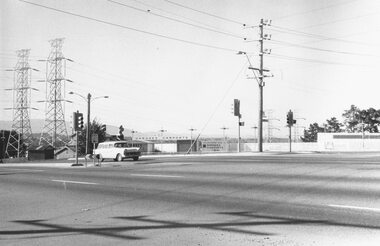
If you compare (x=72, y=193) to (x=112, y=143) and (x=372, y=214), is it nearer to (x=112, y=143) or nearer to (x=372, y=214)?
(x=372, y=214)

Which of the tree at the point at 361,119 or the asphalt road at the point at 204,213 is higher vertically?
the tree at the point at 361,119

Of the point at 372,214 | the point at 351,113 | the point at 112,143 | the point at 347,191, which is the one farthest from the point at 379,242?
the point at 351,113

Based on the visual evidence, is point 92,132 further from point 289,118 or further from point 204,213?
point 204,213

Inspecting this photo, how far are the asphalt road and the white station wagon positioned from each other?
24361 mm

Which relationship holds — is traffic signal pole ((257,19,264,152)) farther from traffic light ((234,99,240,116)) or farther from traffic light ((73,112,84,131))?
traffic light ((73,112,84,131))

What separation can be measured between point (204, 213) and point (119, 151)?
1244 inches

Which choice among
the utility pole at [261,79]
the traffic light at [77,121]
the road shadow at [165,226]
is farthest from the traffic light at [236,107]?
the road shadow at [165,226]

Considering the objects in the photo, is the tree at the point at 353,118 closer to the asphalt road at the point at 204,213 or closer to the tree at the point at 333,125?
the tree at the point at 333,125

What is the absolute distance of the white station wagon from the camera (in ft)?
132

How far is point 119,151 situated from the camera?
40.4 metres

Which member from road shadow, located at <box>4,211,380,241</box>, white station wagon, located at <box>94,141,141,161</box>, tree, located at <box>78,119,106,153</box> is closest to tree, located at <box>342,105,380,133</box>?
tree, located at <box>78,119,106,153</box>

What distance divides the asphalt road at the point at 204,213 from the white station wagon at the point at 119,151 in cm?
2436

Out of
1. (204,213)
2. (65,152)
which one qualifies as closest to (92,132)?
(65,152)

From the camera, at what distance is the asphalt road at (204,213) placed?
7.41 meters
